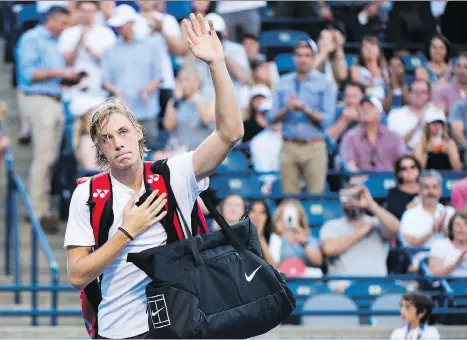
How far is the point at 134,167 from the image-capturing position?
14.3 feet

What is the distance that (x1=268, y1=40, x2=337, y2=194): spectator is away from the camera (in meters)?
10.6

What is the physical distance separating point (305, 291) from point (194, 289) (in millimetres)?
4988

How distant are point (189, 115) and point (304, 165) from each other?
1.21 m

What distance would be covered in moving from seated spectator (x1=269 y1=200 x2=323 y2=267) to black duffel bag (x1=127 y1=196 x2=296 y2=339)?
4.84 m

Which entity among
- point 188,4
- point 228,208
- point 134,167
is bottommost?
point 228,208

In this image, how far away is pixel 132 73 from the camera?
428 inches

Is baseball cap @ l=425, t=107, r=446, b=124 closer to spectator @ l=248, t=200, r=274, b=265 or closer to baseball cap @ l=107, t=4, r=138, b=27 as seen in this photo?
spectator @ l=248, t=200, r=274, b=265

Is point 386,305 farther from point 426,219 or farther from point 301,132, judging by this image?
point 301,132

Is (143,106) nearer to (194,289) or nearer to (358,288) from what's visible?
(358,288)

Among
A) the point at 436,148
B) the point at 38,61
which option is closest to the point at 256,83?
the point at 436,148

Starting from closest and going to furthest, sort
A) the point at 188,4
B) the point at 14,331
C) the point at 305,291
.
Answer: the point at 14,331
the point at 305,291
the point at 188,4

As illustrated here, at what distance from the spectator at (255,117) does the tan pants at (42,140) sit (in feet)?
6.20

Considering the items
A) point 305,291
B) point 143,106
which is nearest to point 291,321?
point 305,291

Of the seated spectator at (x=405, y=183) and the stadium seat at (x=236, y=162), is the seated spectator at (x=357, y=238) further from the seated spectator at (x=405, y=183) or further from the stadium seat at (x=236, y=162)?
the stadium seat at (x=236, y=162)
